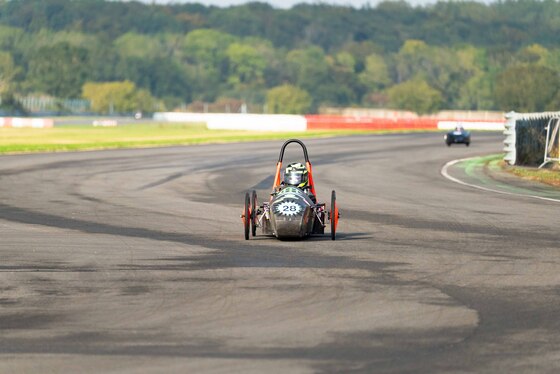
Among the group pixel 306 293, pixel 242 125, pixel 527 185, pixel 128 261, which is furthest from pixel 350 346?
pixel 242 125

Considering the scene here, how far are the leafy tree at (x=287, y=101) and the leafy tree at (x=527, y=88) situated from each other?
27.8 m

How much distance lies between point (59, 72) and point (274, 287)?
151347 mm

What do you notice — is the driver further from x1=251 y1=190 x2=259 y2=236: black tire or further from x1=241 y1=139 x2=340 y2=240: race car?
x1=251 y1=190 x2=259 y2=236: black tire

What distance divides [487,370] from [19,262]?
7058 mm

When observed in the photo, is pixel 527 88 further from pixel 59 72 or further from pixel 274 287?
pixel 274 287

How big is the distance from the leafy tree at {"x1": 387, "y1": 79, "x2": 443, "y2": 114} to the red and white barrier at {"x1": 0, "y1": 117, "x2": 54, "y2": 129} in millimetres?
85655

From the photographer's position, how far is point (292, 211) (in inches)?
597

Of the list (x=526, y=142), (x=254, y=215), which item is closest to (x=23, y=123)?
(x=526, y=142)

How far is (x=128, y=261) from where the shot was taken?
539 inches

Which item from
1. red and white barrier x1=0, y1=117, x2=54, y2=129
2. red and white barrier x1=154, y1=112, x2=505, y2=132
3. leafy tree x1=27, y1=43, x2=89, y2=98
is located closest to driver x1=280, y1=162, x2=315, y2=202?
red and white barrier x1=154, y1=112, x2=505, y2=132

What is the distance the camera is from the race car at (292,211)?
15.2 metres

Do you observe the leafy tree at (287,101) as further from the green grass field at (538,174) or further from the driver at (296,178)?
the driver at (296,178)

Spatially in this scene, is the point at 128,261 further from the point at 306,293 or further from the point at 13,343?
the point at 13,343

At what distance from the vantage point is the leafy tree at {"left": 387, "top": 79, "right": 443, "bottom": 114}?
156863 mm
